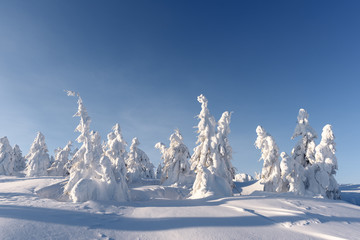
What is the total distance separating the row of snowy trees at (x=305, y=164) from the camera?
25.3 m

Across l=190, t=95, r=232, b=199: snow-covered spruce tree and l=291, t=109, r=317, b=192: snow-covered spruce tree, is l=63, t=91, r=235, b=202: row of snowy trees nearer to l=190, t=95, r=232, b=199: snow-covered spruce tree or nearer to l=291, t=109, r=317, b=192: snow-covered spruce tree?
l=190, t=95, r=232, b=199: snow-covered spruce tree

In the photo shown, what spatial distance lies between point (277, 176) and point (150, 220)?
83.1ft

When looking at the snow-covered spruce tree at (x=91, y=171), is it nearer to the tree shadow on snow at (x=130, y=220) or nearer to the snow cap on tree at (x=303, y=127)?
the tree shadow on snow at (x=130, y=220)

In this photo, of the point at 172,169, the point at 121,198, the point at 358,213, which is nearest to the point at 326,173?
the point at 358,213

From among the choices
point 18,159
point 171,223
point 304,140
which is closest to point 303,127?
point 304,140

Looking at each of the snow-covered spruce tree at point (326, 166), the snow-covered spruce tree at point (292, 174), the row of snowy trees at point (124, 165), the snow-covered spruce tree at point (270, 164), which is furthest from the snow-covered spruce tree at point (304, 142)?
the row of snowy trees at point (124, 165)

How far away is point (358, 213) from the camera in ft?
35.6

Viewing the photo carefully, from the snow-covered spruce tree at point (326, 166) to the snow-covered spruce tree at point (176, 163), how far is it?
17.3 metres

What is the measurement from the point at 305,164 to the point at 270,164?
568 cm

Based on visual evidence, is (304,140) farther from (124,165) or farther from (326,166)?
(124,165)

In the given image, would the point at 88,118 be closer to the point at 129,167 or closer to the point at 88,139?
the point at 88,139

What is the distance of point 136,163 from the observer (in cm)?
3897

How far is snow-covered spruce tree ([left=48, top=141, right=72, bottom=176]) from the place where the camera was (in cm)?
4356

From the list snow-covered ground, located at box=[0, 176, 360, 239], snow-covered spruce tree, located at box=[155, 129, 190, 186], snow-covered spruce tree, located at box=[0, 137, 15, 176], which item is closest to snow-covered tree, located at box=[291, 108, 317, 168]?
snow-covered spruce tree, located at box=[155, 129, 190, 186]
